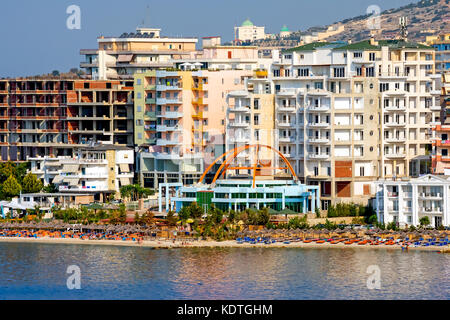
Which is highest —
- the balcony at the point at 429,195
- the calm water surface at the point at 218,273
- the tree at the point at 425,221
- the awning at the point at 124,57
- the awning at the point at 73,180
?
the awning at the point at 124,57

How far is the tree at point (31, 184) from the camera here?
11194cm

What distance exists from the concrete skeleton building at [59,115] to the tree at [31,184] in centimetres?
916

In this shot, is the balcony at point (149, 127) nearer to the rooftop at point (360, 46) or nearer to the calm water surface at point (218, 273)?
the rooftop at point (360, 46)

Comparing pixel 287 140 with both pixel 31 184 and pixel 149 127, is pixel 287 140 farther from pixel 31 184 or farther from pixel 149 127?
pixel 31 184

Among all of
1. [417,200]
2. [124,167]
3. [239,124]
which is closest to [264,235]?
[417,200]

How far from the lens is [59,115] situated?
124 metres

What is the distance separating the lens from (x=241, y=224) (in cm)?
9419

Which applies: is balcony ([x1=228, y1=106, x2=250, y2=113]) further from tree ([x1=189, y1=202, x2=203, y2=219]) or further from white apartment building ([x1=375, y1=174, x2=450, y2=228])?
white apartment building ([x1=375, y1=174, x2=450, y2=228])

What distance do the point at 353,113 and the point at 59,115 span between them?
3401 centimetres

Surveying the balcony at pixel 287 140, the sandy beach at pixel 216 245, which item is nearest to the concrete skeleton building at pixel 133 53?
the balcony at pixel 287 140

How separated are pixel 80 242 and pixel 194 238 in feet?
29.3

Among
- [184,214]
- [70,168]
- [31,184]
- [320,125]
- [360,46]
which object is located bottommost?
[184,214]

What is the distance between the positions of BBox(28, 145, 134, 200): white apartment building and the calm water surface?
18193mm
